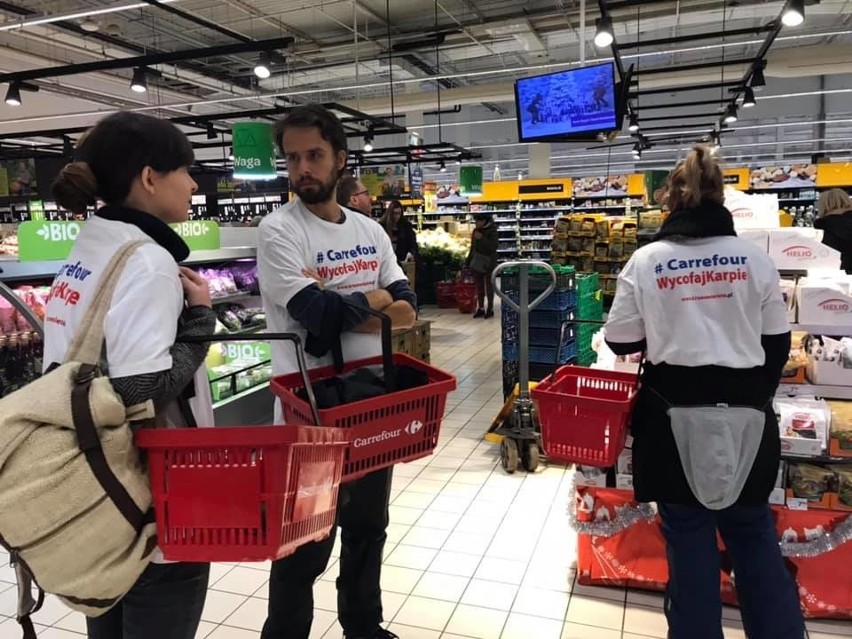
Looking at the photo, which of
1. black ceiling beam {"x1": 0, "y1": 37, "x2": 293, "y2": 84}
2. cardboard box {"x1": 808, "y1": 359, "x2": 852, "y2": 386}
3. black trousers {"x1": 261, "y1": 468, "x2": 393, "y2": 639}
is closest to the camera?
black trousers {"x1": 261, "y1": 468, "x2": 393, "y2": 639}

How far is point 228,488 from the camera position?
3.89 ft

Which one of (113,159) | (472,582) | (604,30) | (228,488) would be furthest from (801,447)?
(604,30)

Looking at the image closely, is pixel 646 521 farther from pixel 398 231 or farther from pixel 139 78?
pixel 398 231

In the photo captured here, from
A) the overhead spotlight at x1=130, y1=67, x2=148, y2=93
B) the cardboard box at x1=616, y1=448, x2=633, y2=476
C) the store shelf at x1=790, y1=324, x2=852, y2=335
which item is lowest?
the cardboard box at x1=616, y1=448, x2=633, y2=476

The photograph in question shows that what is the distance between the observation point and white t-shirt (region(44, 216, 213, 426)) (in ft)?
3.99

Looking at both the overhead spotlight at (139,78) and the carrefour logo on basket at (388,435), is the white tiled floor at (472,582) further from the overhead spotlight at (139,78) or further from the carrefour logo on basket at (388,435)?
the overhead spotlight at (139,78)

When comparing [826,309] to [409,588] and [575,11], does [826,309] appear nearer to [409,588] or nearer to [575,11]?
[409,588]

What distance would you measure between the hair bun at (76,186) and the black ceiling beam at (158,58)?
5.40m

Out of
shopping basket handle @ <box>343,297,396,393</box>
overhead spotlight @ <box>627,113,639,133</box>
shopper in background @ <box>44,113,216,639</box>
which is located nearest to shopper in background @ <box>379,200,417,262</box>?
overhead spotlight @ <box>627,113,639,133</box>

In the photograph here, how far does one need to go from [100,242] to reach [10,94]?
384 inches

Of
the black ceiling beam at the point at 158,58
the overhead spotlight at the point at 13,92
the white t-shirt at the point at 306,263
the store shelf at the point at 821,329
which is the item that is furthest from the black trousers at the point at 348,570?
the overhead spotlight at the point at 13,92

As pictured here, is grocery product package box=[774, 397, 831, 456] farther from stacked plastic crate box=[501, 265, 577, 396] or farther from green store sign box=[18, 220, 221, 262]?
green store sign box=[18, 220, 221, 262]

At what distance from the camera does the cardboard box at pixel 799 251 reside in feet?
10.5

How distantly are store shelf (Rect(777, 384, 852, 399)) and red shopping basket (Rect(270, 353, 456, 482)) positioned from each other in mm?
1927
